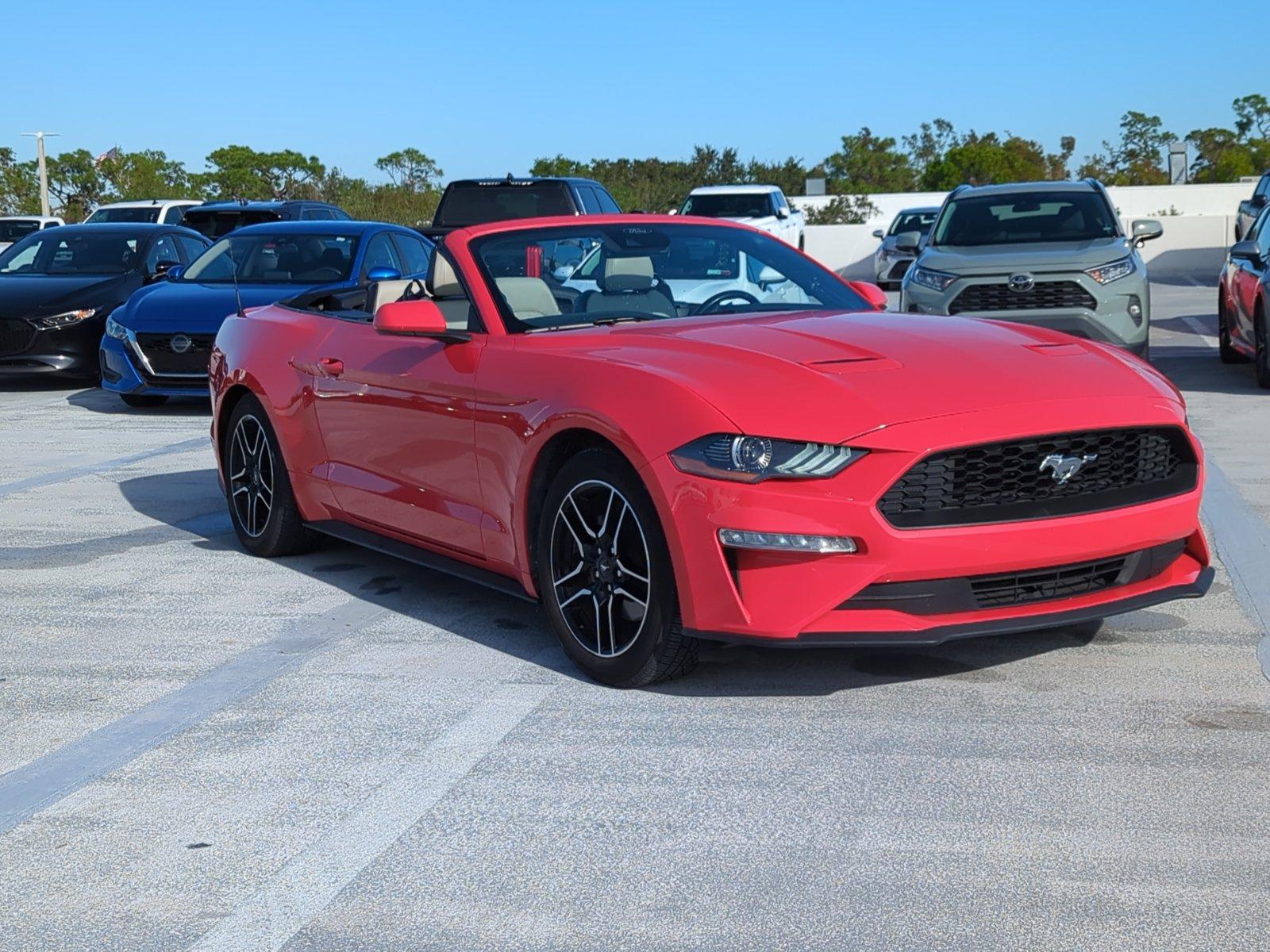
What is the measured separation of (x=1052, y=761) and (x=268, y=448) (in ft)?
13.2

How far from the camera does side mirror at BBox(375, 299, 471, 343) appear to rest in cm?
580

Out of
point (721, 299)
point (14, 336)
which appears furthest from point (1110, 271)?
point (14, 336)

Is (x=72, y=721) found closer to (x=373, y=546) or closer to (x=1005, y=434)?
(x=373, y=546)

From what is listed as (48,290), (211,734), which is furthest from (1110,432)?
(48,290)

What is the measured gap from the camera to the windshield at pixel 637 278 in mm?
5922

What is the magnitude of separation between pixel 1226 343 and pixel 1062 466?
1060 cm

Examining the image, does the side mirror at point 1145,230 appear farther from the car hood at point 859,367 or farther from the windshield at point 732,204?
the windshield at point 732,204

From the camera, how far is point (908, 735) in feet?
14.9

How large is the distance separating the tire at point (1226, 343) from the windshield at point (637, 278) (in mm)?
8930

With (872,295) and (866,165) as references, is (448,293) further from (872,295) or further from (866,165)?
(866,165)

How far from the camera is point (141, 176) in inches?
3068

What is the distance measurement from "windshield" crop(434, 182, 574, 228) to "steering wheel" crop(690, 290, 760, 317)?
12364mm

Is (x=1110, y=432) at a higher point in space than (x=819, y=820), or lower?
higher

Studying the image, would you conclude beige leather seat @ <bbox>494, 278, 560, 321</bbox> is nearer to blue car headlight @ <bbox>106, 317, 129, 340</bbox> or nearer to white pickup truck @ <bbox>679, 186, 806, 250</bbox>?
blue car headlight @ <bbox>106, 317, 129, 340</bbox>
